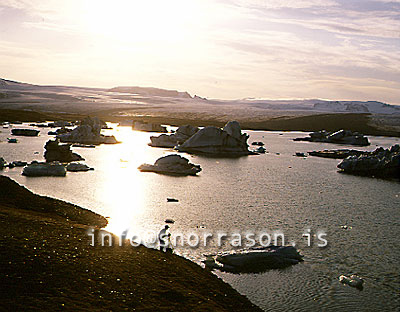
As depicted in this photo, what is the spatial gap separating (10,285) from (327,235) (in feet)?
Result: 43.2

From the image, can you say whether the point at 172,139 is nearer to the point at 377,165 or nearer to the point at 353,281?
the point at 377,165

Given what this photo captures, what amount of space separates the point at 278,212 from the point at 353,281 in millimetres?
8949

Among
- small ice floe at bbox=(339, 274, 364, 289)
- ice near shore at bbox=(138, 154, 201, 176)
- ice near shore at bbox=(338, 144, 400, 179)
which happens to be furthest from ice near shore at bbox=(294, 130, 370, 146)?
small ice floe at bbox=(339, 274, 364, 289)

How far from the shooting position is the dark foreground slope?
30.8 ft

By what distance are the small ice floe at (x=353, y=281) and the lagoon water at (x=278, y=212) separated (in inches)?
8.4

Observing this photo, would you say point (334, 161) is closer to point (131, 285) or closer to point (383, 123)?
point (131, 285)

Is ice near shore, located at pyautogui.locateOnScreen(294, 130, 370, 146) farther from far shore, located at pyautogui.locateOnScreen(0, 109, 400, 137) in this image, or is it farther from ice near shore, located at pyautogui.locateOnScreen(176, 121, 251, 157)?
ice near shore, located at pyautogui.locateOnScreen(176, 121, 251, 157)

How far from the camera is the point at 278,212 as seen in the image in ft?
73.0

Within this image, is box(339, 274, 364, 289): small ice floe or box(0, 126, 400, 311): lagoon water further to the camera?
box(339, 274, 364, 289): small ice floe

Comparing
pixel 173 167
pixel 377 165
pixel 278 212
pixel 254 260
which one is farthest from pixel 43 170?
pixel 377 165

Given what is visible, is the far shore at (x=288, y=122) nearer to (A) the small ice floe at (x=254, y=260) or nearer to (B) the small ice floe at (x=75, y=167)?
(B) the small ice floe at (x=75, y=167)

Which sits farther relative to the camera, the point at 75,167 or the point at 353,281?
the point at 75,167

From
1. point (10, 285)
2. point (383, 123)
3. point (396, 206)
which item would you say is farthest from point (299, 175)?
point (383, 123)

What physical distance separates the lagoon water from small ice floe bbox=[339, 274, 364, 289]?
0.21 metres
